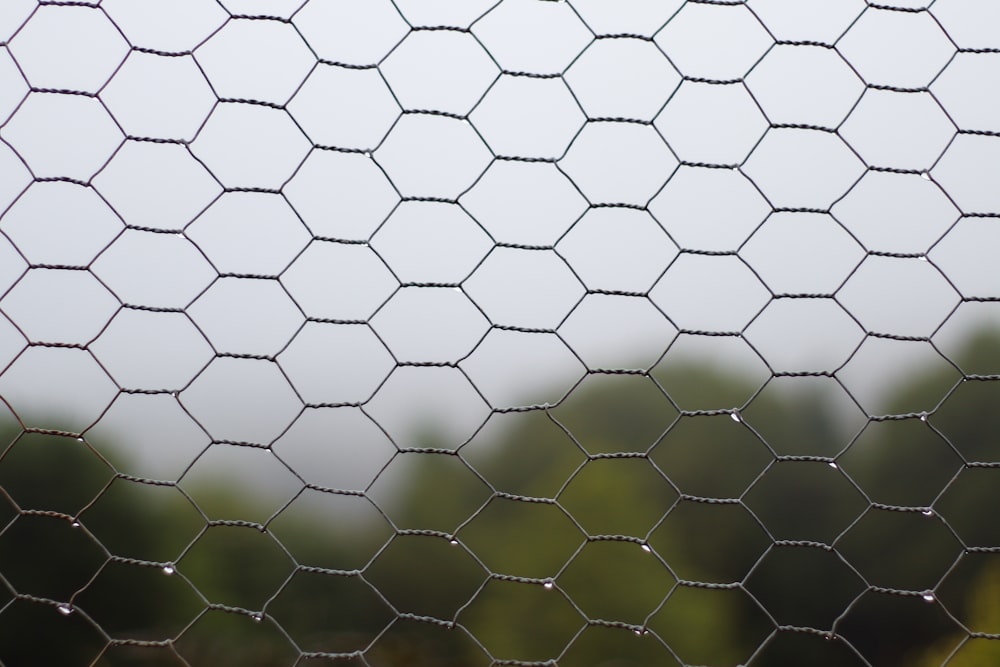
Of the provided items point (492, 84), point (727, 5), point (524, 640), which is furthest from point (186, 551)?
point (727, 5)

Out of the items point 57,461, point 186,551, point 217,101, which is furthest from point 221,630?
point 217,101

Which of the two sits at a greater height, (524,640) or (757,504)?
(757,504)

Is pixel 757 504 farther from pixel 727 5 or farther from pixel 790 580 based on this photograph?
pixel 727 5

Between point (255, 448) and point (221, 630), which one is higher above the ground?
point (255, 448)

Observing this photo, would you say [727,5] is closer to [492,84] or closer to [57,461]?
[492,84]

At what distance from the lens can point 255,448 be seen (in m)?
0.80

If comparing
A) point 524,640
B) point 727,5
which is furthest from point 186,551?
point 727,5

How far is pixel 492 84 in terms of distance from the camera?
2.59 ft

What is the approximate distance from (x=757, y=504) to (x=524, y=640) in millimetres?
273

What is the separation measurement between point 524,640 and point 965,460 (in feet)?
1.53

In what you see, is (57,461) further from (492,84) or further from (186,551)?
(492,84)

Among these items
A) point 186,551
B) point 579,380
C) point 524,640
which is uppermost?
point 579,380

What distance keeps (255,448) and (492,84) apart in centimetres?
41

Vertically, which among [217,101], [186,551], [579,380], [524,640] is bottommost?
[524,640]
